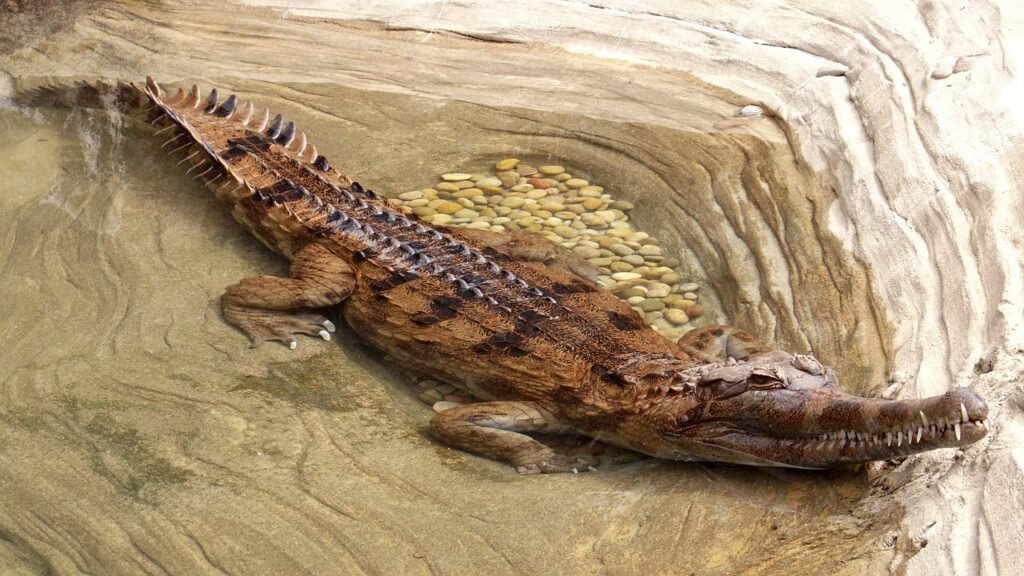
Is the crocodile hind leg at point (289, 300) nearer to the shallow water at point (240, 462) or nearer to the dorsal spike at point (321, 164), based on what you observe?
the shallow water at point (240, 462)

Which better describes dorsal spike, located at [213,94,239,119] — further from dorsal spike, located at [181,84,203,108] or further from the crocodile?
the crocodile

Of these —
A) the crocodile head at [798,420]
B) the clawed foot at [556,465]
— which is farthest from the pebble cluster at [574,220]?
the crocodile head at [798,420]

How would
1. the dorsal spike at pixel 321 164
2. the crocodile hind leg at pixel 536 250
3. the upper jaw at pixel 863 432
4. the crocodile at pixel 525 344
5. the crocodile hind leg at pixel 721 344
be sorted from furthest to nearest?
1. the dorsal spike at pixel 321 164
2. the crocodile hind leg at pixel 536 250
3. the crocodile hind leg at pixel 721 344
4. the crocodile at pixel 525 344
5. the upper jaw at pixel 863 432

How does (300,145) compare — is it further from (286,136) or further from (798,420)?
(798,420)

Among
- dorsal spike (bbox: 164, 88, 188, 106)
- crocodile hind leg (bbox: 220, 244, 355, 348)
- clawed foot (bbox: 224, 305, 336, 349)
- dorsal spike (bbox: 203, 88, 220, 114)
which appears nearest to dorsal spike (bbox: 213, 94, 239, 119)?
dorsal spike (bbox: 203, 88, 220, 114)

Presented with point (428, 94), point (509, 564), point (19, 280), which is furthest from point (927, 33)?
point (19, 280)

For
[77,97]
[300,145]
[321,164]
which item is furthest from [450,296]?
[77,97]
